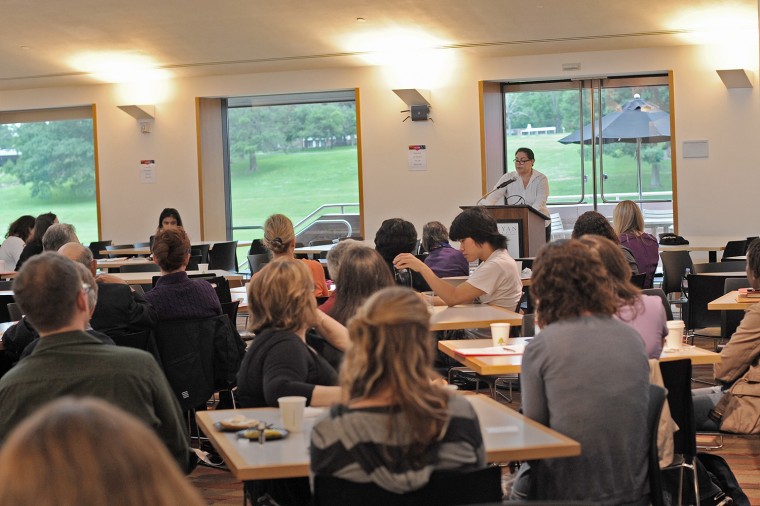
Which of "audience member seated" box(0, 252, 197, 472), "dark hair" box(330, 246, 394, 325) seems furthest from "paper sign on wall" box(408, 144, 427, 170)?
"audience member seated" box(0, 252, 197, 472)

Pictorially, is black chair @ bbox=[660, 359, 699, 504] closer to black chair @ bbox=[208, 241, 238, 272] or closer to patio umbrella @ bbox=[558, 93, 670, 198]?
black chair @ bbox=[208, 241, 238, 272]

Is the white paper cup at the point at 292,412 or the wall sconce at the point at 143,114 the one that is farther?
the wall sconce at the point at 143,114

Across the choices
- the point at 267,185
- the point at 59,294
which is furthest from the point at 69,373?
the point at 267,185

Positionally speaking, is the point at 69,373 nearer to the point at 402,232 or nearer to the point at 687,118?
the point at 402,232

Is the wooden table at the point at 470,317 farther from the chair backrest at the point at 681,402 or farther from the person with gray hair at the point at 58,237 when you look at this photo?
the person with gray hair at the point at 58,237

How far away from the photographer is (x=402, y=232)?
656cm

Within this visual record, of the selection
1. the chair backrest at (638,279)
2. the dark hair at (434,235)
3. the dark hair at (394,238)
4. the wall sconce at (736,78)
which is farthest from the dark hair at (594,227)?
the wall sconce at (736,78)

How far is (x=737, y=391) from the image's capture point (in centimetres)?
448

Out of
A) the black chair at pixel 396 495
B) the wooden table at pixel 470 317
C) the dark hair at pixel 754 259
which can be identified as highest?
the dark hair at pixel 754 259

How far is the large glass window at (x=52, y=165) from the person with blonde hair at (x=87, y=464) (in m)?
15.2

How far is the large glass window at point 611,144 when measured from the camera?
42.9 feet

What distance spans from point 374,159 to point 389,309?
38.0 ft

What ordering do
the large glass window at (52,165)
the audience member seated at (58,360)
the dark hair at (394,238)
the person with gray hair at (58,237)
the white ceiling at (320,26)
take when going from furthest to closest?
the large glass window at (52,165), the white ceiling at (320,26), the person with gray hair at (58,237), the dark hair at (394,238), the audience member seated at (58,360)

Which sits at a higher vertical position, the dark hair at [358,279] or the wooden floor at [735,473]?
the dark hair at [358,279]
